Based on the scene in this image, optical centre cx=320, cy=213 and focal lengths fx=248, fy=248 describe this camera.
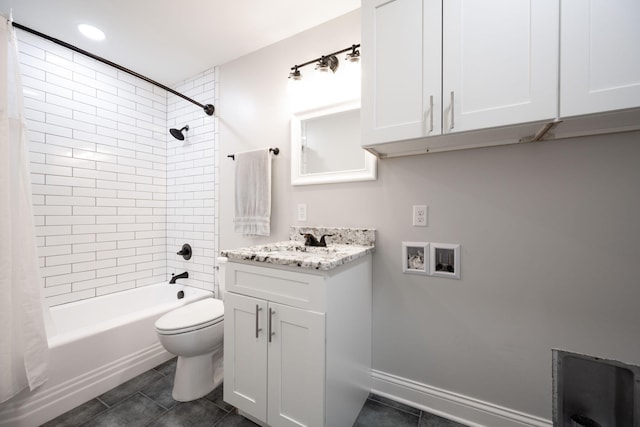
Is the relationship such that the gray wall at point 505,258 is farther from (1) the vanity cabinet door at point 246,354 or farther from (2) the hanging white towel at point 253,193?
(1) the vanity cabinet door at point 246,354

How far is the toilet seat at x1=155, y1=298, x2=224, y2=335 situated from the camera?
1478 mm

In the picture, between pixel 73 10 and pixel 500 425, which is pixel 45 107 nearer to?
pixel 73 10

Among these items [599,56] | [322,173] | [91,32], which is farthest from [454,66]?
[91,32]

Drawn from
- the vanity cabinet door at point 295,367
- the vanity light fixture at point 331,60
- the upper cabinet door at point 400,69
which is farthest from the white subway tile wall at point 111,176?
the upper cabinet door at point 400,69

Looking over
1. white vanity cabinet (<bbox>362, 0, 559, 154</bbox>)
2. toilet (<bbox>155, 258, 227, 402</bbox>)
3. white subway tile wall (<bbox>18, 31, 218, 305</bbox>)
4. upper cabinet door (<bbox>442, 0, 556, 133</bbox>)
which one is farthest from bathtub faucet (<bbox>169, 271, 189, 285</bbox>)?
upper cabinet door (<bbox>442, 0, 556, 133</bbox>)

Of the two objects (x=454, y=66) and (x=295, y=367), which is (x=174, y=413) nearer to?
(x=295, y=367)

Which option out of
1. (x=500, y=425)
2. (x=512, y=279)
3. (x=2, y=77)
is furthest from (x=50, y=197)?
(x=500, y=425)

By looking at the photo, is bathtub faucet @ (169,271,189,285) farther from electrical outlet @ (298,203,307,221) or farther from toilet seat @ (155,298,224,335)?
electrical outlet @ (298,203,307,221)

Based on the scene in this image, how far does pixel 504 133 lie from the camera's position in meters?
1.13

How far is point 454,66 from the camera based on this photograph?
107cm

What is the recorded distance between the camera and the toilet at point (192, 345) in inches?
58.6

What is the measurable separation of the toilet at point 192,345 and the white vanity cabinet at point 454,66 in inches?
57.9

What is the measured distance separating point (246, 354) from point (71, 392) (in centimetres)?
115

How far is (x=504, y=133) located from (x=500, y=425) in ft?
4.78
